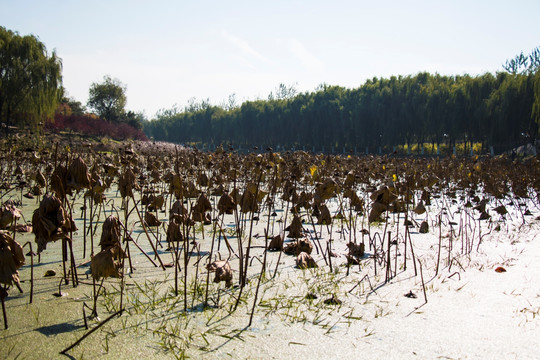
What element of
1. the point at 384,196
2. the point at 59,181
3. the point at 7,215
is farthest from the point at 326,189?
the point at 7,215

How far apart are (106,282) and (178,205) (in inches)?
34.4

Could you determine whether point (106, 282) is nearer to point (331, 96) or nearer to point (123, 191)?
point (123, 191)

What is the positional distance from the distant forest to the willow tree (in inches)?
450

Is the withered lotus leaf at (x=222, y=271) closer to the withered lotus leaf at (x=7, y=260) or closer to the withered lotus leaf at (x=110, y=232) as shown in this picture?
the withered lotus leaf at (x=110, y=232)

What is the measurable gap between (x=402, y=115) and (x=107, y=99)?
46.8m

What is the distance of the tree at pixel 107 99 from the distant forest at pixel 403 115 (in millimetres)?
17001

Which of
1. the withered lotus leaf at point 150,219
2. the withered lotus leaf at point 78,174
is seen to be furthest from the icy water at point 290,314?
the withered lotus leaf at point 150,219

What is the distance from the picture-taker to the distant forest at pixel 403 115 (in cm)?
2789

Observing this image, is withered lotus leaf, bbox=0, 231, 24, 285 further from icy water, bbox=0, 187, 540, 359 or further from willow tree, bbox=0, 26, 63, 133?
willow tree, bbox=0, 26, 63, 133

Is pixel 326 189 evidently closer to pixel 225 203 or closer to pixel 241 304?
pixel 225 203

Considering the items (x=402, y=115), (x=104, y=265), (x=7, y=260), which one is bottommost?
(x=104, y=265)

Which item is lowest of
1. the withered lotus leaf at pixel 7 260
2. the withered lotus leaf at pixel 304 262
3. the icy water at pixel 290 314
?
the icy water at pixel 290 314

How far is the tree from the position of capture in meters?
63.6

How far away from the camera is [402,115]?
38.0 m
